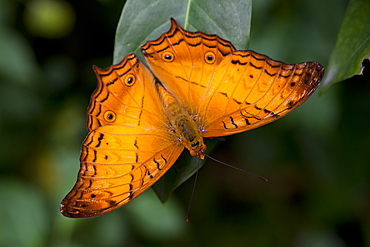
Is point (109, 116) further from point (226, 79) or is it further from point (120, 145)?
point (226, 79)

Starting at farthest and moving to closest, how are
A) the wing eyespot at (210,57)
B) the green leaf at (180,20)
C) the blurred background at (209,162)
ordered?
1. the blurred background at (209,162)
2. the wing eyespot at (210,57)
3. the green leaf at (180,20)

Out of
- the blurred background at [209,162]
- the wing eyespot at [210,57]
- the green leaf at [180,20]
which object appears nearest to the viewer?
the green leaf at [180,20]

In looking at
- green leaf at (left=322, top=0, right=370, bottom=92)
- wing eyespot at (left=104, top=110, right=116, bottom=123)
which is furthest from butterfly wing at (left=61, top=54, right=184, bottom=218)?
green leaf at (left=322, top=0, right=370, bottom=92)

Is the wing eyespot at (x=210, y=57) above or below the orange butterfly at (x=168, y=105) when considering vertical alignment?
above

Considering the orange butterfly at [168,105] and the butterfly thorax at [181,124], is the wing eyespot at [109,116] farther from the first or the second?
the butterfly thorax at [181,124]

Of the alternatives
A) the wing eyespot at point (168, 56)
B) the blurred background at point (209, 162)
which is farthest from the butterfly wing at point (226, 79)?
the blurred background at point (209, 162)

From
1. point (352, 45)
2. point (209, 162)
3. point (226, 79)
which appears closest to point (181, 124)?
point (226, 79)

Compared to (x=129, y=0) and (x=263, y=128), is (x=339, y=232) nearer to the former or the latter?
(x=263, y=128)
